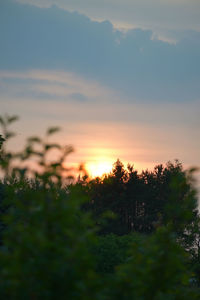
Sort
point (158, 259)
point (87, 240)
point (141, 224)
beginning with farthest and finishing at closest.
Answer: point (141, 224), point (158, 259), point (87, 240)

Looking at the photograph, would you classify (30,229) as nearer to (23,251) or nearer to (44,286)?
(23,251)

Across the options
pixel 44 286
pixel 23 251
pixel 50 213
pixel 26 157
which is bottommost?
pixel 44 286

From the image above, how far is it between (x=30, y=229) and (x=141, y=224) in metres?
46.1

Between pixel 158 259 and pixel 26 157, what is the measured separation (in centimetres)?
196

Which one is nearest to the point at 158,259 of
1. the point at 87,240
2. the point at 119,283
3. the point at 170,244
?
the point at 170,244

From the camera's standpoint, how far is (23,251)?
4301 millimetres

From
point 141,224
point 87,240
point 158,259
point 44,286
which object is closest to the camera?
point 44,286

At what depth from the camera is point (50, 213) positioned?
173 inches

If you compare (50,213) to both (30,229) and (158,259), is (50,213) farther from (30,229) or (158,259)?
(158,259)

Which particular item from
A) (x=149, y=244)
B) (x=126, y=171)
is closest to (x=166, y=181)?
(x=126, y=171)

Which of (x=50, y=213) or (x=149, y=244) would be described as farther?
(x=149, y=244)

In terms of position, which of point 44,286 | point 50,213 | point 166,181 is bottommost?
point 44,286

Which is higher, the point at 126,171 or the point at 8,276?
the point at 126,171

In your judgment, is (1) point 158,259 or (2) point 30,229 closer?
(2) point 30,229
